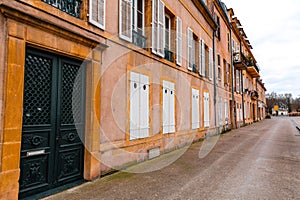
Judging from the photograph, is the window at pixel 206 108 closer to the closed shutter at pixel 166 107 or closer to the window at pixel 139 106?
the closed shutter at pixel 166 107

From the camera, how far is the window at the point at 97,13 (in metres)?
4.63

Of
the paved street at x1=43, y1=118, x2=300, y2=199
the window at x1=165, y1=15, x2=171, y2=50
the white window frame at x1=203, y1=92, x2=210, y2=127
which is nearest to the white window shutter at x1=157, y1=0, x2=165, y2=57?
the window at x1=165, y1=15, x2=171, y2=50

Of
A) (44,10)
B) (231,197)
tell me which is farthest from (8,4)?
(231,197)

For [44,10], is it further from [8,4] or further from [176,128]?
[176,128]

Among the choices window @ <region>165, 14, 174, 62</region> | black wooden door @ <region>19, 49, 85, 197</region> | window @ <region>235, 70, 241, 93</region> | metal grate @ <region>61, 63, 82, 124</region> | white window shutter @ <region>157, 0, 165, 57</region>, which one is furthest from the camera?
window @ <region>235, 70, 241, 93</region>

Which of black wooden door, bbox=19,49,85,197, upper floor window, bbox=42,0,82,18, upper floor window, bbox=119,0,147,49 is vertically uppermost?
upper floor window, bbox=119,0,147,49

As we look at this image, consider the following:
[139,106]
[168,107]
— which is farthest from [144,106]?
[168,107]

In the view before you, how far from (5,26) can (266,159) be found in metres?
7.27

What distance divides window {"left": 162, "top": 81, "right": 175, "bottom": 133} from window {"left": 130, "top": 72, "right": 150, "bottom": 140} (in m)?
1.21

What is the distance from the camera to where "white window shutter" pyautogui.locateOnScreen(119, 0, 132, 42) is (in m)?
5.54

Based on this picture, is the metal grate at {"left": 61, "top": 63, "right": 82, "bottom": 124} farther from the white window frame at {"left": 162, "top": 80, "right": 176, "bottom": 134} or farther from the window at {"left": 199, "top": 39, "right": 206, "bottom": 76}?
the window at {"left": 199, "top": 39, "right": 206, "bottom": 76}

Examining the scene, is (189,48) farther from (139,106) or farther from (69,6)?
(69,6)

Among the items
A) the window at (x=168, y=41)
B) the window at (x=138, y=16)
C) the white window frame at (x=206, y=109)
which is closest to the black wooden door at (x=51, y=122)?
the window at (x=138, y=16)

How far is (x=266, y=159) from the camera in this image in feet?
22.3
